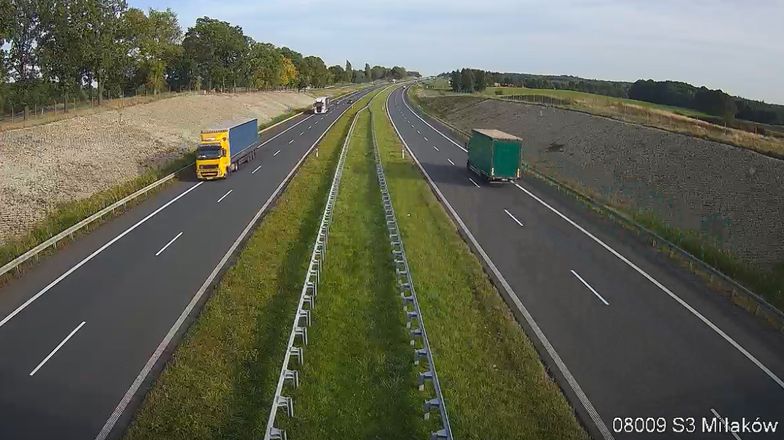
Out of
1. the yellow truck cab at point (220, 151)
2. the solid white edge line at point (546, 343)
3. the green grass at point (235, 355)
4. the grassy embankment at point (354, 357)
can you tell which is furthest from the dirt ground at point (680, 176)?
the yellow truck cab at point (220, 151)

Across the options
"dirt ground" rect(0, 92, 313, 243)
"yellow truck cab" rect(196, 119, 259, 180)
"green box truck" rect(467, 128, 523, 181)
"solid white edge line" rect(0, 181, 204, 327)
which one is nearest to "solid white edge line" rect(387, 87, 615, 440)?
"green box truck" rect(467, 128, 523, 181)

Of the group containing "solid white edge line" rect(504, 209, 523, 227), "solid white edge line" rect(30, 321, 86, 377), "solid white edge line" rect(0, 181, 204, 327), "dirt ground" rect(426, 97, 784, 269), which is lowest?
"solid white edge line" rect(30, 321, 86, 377)

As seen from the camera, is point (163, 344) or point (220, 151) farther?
point (220, 151)

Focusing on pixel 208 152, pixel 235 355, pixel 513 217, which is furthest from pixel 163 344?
pixel 208 152

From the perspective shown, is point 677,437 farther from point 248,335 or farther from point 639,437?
point 248,335

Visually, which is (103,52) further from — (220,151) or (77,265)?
(77,265)

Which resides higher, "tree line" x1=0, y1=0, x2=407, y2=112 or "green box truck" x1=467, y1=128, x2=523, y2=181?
"tree line" x1=0, y1=0, x2=407, y2=112

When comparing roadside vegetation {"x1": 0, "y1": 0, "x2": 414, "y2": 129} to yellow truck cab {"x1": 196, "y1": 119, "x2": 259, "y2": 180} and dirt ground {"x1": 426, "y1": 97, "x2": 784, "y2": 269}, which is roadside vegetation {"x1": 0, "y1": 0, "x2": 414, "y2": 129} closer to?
yellow truck cab {"x1": 196, "y1": 119, "x2": 259, "y2": 180}
